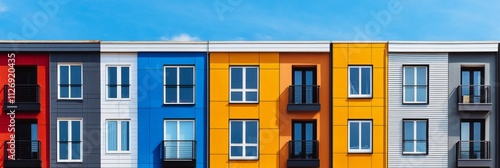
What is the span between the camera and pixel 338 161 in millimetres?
22094

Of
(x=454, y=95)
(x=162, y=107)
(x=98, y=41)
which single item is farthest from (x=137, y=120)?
(x=454, y=95)

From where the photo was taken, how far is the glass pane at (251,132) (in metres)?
22.2

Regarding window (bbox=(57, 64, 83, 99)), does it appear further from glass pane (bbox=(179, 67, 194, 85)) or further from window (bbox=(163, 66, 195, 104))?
glass pane (bbox=(179, 67, 194, 85))

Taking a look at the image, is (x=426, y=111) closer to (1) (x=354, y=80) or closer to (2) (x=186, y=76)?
(1) (x=354, y=80)

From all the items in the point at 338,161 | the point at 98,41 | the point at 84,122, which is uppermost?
the point at 98,41

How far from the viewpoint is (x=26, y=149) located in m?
22.0

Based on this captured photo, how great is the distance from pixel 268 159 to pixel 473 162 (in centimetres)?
893

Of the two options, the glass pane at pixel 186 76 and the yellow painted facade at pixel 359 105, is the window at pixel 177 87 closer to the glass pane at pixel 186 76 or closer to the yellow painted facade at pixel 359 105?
the glass pane at pixel 186 76

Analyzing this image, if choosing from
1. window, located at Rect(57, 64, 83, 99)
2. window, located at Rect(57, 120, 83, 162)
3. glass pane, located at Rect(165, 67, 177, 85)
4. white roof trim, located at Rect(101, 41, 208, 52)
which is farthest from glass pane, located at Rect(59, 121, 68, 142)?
glass pane, located at Rect(165, 67, 177, 85)

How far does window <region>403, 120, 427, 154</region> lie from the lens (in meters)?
22.2

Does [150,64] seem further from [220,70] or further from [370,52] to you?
[370,52]

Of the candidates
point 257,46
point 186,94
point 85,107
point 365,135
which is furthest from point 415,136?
point 85,107

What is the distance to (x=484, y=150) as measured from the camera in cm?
2197

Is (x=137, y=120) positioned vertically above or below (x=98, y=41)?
below
